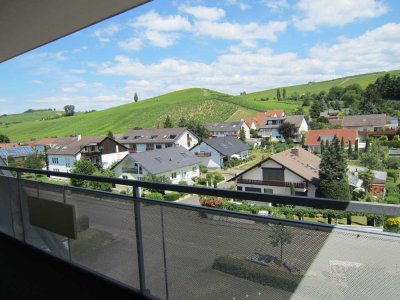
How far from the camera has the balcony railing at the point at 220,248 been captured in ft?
2.78

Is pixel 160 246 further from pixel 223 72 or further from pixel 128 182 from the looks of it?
pixel 223 72

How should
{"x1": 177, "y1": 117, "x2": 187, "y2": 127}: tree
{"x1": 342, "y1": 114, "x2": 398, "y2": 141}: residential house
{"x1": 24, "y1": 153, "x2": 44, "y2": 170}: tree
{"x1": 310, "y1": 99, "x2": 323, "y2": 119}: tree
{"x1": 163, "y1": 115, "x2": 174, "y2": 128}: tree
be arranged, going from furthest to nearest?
1. {"x1": 163, "y1": 115, "x2": 174, "y2": 128}: tree
2. {"x1": 177, "y1": 117, "x2": 187, "y2": 127}: tree
3. {"x1": 310, "y1": 99, "x2": 323, "y2": 119}: tree
4. {"x1": 342, "y1": 114, "x2": 398, "y2": 141}: residential house
5. {"x1": 24, "y1": 153, "x2": 44, "y2": 170}: tree

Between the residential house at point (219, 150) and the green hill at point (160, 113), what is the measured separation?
757 cm

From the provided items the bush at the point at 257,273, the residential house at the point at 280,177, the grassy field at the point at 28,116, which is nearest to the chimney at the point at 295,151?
the residential house at the point at 280,177

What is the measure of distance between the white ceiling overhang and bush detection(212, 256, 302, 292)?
1.74 meters

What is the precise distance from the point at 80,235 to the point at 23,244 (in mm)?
881

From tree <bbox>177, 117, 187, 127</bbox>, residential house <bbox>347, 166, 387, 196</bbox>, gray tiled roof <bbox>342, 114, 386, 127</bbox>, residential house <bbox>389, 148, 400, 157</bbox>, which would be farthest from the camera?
tree <bbox>177, 117, 187, 127</bbox>

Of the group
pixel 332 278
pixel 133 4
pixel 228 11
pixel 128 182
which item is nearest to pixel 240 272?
pixel 332 278

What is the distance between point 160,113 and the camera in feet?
133

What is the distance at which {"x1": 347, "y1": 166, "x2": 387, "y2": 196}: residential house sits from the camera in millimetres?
17094

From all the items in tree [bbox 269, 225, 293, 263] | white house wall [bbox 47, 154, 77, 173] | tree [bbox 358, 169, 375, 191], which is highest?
tree [bbox 269, 225, 293, 263]

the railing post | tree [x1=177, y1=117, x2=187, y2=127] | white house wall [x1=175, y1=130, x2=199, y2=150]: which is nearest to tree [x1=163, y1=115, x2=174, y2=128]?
tree [x1=177, y1=117, x2=187, y2=127]

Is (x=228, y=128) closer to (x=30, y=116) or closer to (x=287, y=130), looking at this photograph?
(x=287, y=130)

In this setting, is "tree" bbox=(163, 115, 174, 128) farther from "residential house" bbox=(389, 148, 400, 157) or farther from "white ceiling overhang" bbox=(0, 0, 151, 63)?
"white ceiling overhang" bbox=(0, 0, 151, 63)
